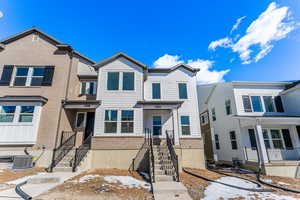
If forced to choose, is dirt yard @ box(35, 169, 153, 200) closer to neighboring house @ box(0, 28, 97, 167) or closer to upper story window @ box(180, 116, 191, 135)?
neighboring house @ box(0, 28, 97, 167)

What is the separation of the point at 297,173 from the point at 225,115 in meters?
6.06

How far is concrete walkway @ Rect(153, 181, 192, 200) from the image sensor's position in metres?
4.97

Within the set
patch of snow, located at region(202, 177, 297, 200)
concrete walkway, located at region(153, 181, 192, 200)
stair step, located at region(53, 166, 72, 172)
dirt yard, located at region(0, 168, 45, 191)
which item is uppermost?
stair step, located at region(53, 166, 72, 172)

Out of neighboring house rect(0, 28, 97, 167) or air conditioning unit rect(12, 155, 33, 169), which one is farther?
neighboring house rect(0, 28, 97, 167)

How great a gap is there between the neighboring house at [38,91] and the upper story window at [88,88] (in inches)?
3.4

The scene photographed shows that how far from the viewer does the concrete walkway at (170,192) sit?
497 cm

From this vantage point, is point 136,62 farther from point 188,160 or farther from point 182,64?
point 188,160

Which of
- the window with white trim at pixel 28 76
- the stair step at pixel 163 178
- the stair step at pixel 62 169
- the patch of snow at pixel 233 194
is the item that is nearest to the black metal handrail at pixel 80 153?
the stair step at pixel 62 169

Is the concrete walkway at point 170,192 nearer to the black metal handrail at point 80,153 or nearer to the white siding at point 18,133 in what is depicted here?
the black metal handrail at point 80,153

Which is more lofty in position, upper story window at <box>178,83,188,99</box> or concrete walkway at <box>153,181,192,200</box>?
upper story window at <box>178,83,188,99</box>

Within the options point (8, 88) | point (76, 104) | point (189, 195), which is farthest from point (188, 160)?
point (8, 88)

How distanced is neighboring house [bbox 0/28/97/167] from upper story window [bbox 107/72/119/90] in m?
2.09

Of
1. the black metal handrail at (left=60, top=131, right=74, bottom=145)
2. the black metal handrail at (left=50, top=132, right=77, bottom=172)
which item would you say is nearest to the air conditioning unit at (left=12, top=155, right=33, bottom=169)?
the black metal handrail at (left=50, top=132, right=77, bottom=172)

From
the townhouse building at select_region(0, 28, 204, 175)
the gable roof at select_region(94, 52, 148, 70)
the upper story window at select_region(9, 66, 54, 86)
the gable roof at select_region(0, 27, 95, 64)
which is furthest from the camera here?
the gable roof at select_region(0, 27, 95, 64)
